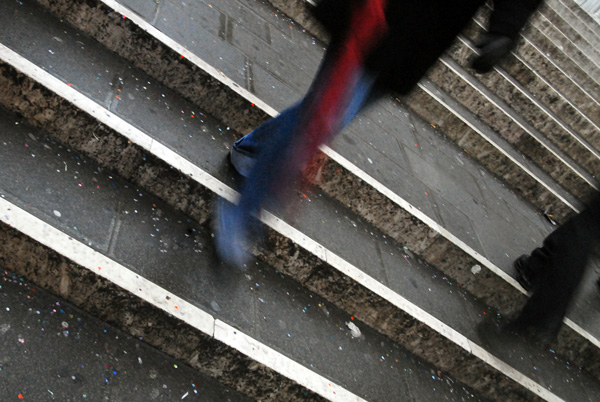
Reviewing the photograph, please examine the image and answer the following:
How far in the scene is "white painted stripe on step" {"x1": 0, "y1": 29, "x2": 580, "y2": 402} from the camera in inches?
103

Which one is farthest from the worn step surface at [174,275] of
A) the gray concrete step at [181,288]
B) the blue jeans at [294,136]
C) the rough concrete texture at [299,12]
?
the rough concrete texture at [299,12]

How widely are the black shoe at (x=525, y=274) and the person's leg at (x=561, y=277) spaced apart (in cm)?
14

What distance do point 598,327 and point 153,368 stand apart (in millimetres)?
3979

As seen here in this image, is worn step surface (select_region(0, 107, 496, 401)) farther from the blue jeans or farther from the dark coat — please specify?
the dark coat

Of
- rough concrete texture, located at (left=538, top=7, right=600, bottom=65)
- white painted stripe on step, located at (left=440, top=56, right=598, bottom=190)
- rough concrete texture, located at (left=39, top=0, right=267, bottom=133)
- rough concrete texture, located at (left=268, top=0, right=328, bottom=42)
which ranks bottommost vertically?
rough concrete texture, located at (left=39, top=0, right=267, bottom=133)

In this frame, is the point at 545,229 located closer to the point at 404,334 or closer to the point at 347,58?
the point at 404,334

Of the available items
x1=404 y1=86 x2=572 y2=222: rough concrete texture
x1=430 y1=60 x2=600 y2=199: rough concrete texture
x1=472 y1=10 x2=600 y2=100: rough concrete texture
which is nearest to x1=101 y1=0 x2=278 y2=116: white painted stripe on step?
x1=404 y1=86 x2=572 y2=222: rough concrete texture

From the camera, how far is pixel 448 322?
3.41m

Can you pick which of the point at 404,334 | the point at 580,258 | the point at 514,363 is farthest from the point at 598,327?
the point at 404,334

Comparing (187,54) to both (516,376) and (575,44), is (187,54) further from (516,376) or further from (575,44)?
(575,44)

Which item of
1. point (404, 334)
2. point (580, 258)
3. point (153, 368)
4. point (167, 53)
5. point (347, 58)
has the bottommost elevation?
point (153, 368)

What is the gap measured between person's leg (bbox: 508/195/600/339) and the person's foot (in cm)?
233

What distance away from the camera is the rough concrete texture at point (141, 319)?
81.7 inches

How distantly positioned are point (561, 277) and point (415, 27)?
2364 millimetres
